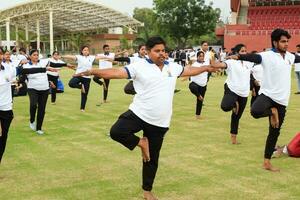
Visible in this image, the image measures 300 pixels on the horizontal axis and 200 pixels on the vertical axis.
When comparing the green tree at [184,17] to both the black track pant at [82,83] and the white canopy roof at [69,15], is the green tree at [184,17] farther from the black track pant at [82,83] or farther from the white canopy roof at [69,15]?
the black track pant at [82,83]

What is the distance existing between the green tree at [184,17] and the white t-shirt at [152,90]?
187 feet

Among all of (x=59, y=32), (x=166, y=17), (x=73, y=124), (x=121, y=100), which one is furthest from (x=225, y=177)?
(x=59, y=32)

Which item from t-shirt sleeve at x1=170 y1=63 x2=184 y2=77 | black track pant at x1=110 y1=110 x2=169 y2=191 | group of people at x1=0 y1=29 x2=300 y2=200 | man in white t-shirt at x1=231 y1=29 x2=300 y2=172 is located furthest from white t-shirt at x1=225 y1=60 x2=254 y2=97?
black track pant at x1=110 y1=110 x2=169 y2=191

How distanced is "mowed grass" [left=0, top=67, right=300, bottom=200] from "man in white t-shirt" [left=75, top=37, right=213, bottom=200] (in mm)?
810

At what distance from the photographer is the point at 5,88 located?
251 inches

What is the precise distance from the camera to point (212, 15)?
6178 centimetres

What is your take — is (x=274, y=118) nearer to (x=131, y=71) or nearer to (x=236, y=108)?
(x=236, y=108)

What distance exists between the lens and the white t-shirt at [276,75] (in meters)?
6.36

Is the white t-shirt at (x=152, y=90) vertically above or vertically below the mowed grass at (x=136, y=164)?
above

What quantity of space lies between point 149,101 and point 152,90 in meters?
0.13

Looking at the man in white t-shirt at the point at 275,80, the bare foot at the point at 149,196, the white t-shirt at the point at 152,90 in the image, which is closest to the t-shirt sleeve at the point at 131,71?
the white t-shirt at the point at 152,90

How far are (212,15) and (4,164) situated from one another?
5698cm

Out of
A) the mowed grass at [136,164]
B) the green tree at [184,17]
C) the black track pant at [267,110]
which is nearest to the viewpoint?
the mowed grass at [136,164]

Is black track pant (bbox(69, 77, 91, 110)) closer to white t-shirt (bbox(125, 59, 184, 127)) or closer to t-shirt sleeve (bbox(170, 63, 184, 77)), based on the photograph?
t-shirt sleeve (bbox(170, 63, 184, 77))
